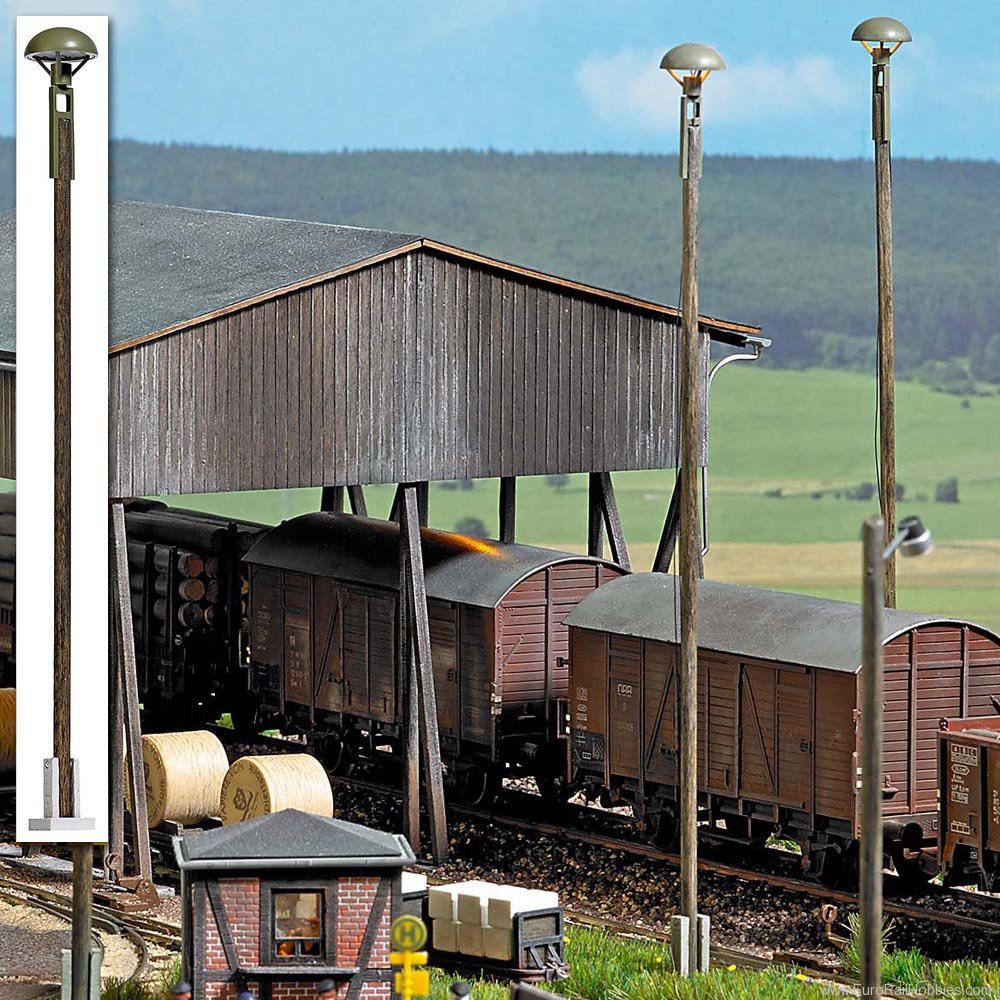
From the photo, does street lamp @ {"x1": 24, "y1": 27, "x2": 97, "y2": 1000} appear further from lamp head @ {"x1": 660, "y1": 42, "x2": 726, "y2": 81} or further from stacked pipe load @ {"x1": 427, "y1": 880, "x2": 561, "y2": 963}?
lamp head @ {"x1": 660, "y1": 42, "x2": 726, "y2": 81}

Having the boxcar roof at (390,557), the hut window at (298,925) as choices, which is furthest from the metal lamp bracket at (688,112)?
the boxcar roof at (390,557)

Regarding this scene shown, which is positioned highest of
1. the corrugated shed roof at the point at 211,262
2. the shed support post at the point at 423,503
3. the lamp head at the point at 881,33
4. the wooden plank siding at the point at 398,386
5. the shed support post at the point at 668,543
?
the lamp head at the point at 881,33

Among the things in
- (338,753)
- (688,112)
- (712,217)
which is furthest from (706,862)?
(712,217)

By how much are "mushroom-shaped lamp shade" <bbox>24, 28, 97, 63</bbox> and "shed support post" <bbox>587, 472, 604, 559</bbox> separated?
14688 millimetres

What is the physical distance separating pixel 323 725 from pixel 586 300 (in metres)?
9.20

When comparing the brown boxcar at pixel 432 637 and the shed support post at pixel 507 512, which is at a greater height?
the shed support post at pixel 507 512

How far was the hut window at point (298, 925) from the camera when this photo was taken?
1905cm

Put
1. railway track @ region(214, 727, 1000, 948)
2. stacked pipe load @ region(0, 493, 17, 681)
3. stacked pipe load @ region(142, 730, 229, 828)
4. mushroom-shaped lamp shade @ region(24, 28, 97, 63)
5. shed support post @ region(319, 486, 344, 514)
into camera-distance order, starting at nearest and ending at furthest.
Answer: mushroom-shaped lamp shade @ region(24, 28, 97, 63) < railway track @ region(214, 727, 1000, 948) < stacked pipe load @ region(142, 730, 229, 828) < shed support post @ region(319, 486, 344, 514) < stacked pipe load @ region(0, 493, 17, 681)

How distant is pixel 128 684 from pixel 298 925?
9.11 m

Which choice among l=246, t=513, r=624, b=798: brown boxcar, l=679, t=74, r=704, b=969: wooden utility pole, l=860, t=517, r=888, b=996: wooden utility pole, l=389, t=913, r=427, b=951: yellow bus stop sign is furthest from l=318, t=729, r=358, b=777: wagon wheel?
l=860, t=517, r=888, b=996: wooden utility pole

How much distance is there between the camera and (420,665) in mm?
29234

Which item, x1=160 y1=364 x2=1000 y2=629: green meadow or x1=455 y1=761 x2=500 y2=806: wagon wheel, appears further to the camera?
x1=160 y1=364 x2=1000 y2=629: green meadow

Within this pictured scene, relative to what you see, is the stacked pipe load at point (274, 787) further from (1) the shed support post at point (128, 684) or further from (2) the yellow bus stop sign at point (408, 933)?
(2) the yellow bus stop sign at point (408, 933)

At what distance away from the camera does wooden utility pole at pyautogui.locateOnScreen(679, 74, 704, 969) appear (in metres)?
22.4
